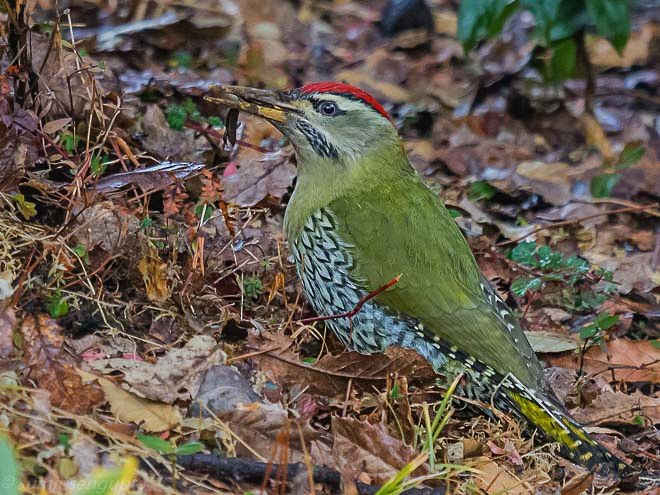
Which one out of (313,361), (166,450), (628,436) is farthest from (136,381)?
(628,436)

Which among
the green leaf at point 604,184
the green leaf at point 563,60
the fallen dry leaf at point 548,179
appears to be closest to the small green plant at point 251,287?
the fallen dry leaf at point 548,179

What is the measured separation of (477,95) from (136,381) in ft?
17.4

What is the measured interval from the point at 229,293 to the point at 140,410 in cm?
130

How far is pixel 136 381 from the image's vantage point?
11.7ft

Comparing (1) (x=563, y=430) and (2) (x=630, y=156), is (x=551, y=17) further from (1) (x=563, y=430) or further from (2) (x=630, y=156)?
(1) (x=563, y=430)

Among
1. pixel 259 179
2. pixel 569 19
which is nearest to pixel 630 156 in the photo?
pixel 569 19

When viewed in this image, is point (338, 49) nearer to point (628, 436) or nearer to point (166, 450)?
point (628, 436)

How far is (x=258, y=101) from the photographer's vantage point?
183 inches

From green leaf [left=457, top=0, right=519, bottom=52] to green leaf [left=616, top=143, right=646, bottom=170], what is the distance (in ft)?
4.93

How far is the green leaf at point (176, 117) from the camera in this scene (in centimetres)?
562

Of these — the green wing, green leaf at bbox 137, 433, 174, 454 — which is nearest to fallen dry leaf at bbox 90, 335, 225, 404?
green leaf at bbox 137, 433, 174, 454

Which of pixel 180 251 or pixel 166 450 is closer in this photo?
pixel 166 450

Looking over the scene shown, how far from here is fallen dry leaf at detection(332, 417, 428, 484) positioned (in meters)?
3.49

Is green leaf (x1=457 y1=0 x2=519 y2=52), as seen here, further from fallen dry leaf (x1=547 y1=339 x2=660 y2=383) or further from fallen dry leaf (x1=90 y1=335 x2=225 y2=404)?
fallen dry leaf (x1=90 y1=335 x2=225 y2=404)
